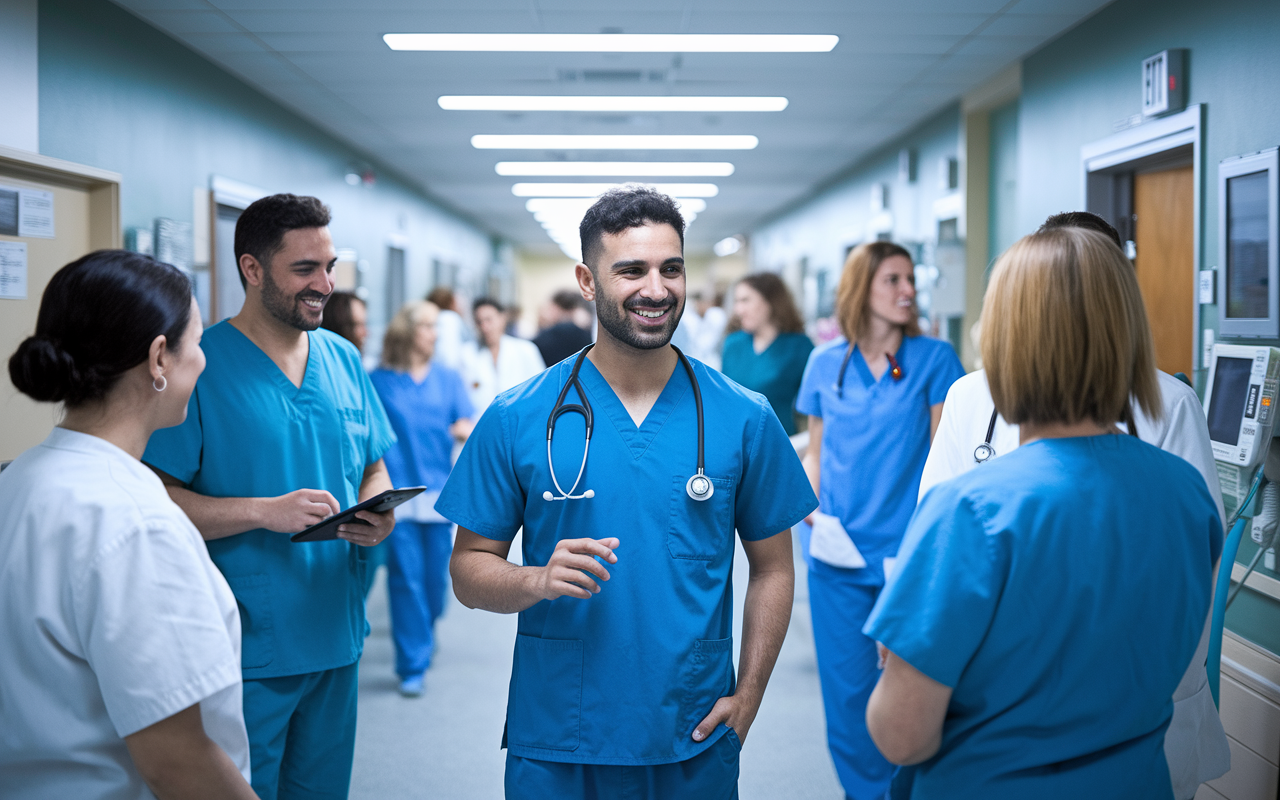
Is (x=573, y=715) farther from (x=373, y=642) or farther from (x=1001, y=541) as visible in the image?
(x=373, y=642)

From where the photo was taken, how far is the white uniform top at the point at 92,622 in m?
1.02

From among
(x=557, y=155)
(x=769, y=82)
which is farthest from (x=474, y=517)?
(x=557, y=155)

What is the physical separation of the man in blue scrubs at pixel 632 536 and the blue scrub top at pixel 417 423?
7.83 feet

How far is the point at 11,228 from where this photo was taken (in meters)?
3.10

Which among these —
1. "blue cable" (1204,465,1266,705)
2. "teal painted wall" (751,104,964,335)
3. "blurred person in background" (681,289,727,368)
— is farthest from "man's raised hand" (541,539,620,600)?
"blurred person in background" (681,289,727,368)

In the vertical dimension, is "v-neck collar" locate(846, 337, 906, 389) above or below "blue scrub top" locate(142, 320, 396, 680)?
above

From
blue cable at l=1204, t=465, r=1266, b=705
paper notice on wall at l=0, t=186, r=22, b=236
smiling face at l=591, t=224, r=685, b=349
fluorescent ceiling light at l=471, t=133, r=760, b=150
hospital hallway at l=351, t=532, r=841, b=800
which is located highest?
fluorescent ceiling light at l=471, t=133, r=760, b=150

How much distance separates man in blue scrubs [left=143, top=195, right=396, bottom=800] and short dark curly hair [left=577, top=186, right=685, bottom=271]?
72 cm

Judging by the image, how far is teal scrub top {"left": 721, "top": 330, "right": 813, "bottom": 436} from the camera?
447 centimetres

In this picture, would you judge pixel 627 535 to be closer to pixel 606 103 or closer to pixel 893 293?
pixel 893 293

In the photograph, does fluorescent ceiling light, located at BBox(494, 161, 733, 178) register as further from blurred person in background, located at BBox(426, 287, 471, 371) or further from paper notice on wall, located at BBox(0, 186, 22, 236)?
paper notice on wall, located at BBox(0, 186, 22, 236)

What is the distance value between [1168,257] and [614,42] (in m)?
2.43

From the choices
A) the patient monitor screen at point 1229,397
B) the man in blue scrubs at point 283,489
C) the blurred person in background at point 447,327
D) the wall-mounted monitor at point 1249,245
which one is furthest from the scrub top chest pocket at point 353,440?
the blurred person in background at point 447,327

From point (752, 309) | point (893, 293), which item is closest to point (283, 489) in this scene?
point (893, 293)
